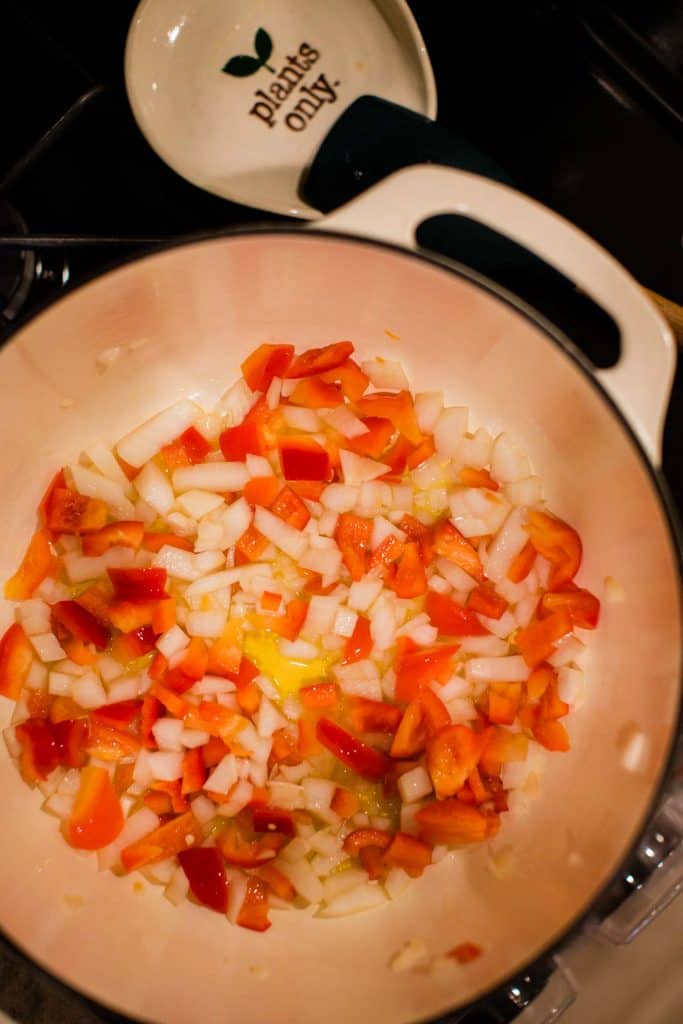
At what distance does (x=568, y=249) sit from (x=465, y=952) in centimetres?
81

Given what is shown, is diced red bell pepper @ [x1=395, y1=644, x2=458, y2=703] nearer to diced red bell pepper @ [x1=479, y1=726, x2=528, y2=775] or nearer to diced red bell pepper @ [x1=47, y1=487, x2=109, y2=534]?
diced red bell pepper @ [x1=479, y1=726, x2=528, y2=775]

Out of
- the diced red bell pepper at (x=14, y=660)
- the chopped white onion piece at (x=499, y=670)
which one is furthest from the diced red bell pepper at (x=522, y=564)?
the diced red bell pepper at (x=14, y=660)

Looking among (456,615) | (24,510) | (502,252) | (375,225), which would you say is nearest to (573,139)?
(502,252)

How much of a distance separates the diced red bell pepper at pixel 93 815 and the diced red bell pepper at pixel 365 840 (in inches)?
11.6

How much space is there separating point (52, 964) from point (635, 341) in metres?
0.92

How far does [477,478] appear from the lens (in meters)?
1.10

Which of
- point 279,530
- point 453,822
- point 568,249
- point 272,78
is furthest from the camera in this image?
point 272,78

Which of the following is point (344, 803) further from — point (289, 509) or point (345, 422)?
point (345, 422)

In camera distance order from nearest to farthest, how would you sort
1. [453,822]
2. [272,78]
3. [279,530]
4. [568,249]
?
[568,249]
[453,822]
[279,530]
[272,78]

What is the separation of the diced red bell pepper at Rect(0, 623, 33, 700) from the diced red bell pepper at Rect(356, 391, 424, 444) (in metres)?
0.54

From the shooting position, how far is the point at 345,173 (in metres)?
1.14

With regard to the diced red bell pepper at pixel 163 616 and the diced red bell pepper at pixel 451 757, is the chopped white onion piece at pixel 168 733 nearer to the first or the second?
the diced red bell pepper at pixel 163 616

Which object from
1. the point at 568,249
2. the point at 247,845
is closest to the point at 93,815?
the point at 247,845

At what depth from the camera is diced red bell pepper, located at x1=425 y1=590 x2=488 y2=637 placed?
1.07 metres
